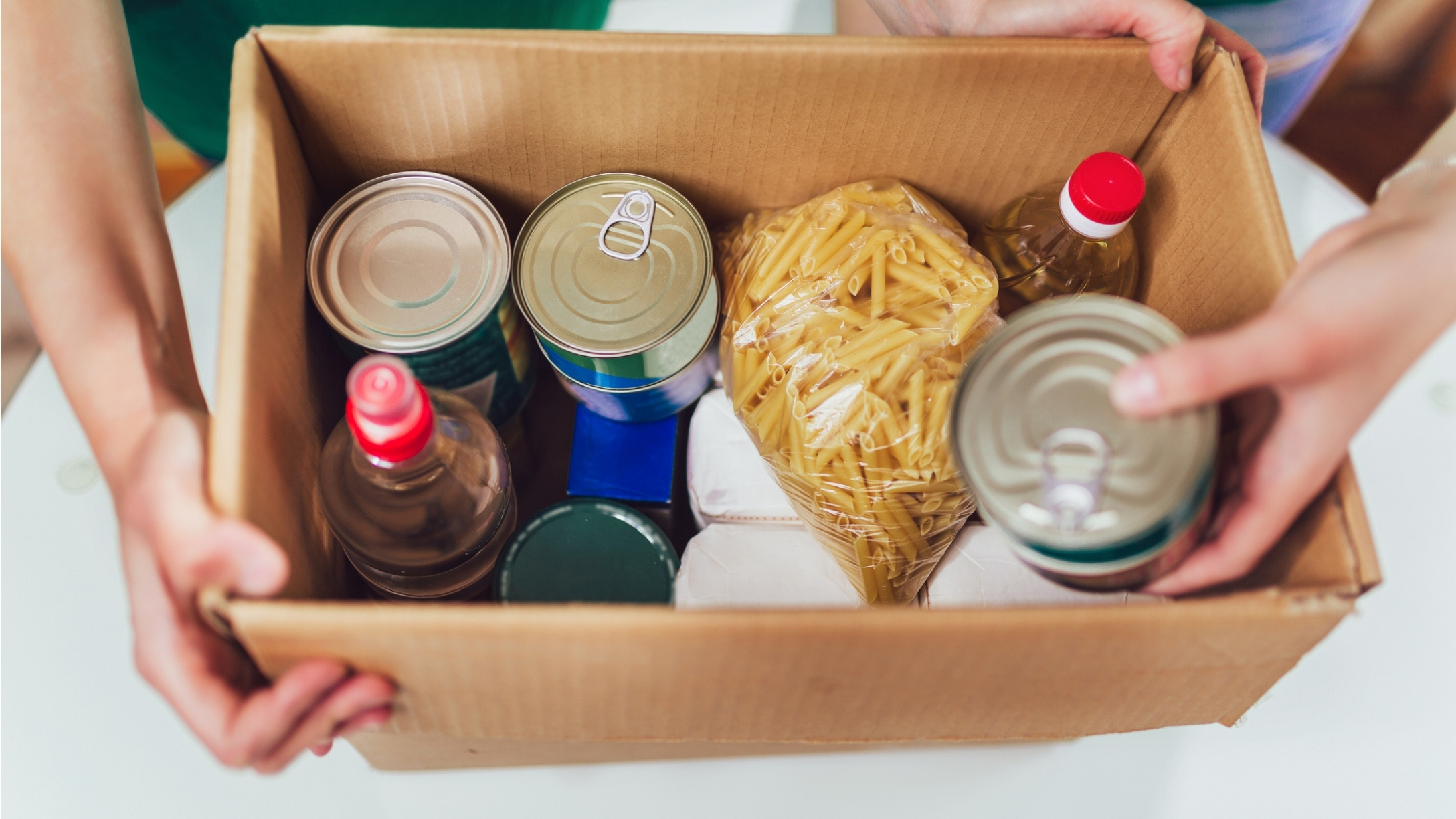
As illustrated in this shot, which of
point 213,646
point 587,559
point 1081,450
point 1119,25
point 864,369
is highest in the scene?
point 1119,25

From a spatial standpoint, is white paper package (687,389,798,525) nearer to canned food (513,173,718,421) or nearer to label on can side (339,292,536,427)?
canned food (513,173,718,421)

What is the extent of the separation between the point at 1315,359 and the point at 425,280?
25.7 inches

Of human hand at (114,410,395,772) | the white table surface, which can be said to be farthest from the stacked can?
the white table surface

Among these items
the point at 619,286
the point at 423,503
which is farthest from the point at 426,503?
the point at 619,286

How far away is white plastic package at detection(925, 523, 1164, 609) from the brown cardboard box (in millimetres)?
110

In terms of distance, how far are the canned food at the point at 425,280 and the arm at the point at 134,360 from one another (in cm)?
13

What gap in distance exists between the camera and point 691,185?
0.83 meters

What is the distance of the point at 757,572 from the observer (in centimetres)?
74

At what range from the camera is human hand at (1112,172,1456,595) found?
460 millimetres

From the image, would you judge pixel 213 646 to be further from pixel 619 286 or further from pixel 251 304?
pixel 619 286

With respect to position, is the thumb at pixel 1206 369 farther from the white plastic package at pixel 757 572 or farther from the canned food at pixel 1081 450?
the white plastic package at pixel 757 572

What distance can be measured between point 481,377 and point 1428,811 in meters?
0.95

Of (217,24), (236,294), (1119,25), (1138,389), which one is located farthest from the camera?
(217,24)

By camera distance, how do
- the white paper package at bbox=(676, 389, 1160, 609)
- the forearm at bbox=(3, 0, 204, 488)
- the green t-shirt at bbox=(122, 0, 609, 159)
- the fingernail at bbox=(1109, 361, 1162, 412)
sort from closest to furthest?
1. the fingernail at bbox=(1109, 361, 1162, 412)
2. the forearm at bbox=(3, 0, 204, 488)
3. the white paper package at bbox=(676, 389, 1160, 609)
4. the green t-shirt at bbox=(122, 0, 609, 159)
